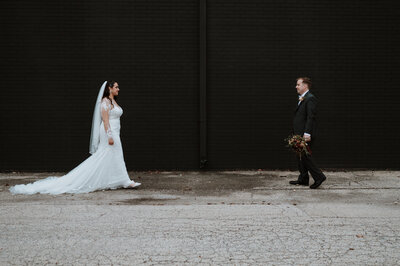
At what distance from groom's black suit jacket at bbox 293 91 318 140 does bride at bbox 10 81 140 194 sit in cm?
314

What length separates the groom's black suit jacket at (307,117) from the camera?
8.77m

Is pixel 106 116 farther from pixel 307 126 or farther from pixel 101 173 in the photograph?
pixel 307 126

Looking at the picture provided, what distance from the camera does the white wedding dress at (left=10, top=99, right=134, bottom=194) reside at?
343 inches

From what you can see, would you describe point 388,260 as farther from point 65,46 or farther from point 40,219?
point 65,46

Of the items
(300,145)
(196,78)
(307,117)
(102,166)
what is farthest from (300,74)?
(102,166)

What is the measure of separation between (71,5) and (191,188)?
5.13 m

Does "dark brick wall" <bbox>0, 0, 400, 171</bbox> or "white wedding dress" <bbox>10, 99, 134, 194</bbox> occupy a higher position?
"dark brick wall" <bbox>0, 0, 400, 171</bbox>

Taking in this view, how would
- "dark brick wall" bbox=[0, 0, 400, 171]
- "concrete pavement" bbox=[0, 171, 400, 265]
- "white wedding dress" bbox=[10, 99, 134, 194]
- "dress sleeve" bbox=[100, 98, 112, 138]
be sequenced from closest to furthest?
"concrete pavement" bbox=[0, 171, 400, 265] → "white wedding dress" bbox=[10, 99, 134, 194] → "dress sleeve" bbox=[100, 98, 112, 138] → "dark brick wall" bbox=[0, 0, 400, 171]

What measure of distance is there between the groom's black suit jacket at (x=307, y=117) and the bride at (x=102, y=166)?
10.3ft

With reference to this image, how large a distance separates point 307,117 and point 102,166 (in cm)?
377

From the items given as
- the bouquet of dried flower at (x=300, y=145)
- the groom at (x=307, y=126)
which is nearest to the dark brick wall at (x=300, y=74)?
the groom at (x=307, y=126)

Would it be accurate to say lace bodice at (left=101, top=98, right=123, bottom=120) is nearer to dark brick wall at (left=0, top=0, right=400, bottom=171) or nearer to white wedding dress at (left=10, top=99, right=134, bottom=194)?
white wedding dress at (left=10, top=99, right=134, bottom=194)

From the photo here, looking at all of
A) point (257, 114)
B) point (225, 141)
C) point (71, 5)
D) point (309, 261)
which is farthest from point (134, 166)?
point (309, 261)

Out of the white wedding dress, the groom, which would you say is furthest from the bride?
the groom
